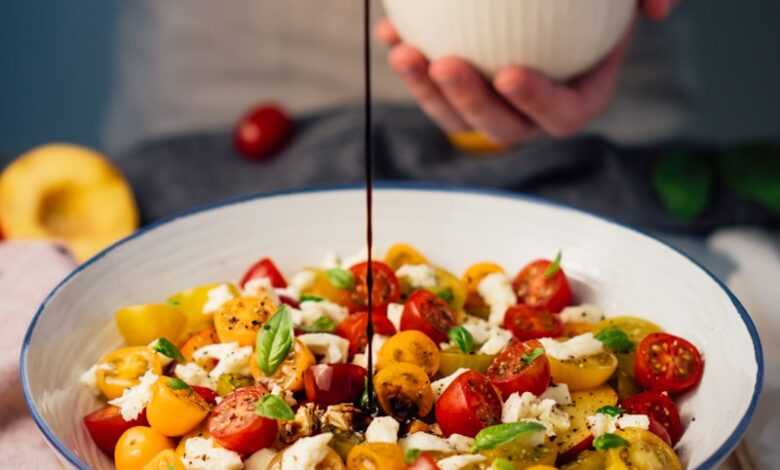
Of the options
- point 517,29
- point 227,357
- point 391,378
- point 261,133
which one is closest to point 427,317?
point 391,378

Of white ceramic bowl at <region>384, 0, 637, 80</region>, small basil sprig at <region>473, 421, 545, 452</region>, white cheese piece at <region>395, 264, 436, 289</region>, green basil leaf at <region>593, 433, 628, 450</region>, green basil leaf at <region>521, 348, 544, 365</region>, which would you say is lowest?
green basil leaf at <region>593, 433, 628, 450</region>

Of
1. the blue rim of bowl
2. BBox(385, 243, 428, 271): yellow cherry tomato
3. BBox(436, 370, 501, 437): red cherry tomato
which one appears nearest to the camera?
the blue rim of bowl

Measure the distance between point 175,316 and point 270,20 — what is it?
6.66 ft

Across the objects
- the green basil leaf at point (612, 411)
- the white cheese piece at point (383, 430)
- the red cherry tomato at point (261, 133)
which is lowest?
the red cherry tomato at point (261, 133)

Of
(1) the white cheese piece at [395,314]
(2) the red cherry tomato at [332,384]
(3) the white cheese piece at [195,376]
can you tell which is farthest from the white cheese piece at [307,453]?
(1) the white cheese piece at [395,314]

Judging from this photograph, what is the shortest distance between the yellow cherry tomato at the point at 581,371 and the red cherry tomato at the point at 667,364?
0.05 m

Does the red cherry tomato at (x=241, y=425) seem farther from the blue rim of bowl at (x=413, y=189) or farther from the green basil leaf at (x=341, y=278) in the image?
the green basil leaf at (x=341, y=278)

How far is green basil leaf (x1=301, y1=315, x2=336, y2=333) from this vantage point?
1.48m

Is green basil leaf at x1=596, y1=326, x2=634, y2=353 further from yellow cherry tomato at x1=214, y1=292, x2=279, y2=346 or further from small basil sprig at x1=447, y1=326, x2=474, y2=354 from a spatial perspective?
yellow cherry tomato at x1=214, y1=292, x2=279, y2=346

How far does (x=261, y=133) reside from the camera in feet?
9.21

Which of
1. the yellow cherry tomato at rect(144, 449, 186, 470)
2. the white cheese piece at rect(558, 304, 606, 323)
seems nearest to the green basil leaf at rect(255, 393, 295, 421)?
the yellow cherry tomato at rect(144, 449, 186, 470)

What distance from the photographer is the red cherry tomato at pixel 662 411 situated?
1323 mm

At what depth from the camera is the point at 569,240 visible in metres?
1.69

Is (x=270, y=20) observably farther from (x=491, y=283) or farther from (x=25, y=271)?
(x=491, y=283)
